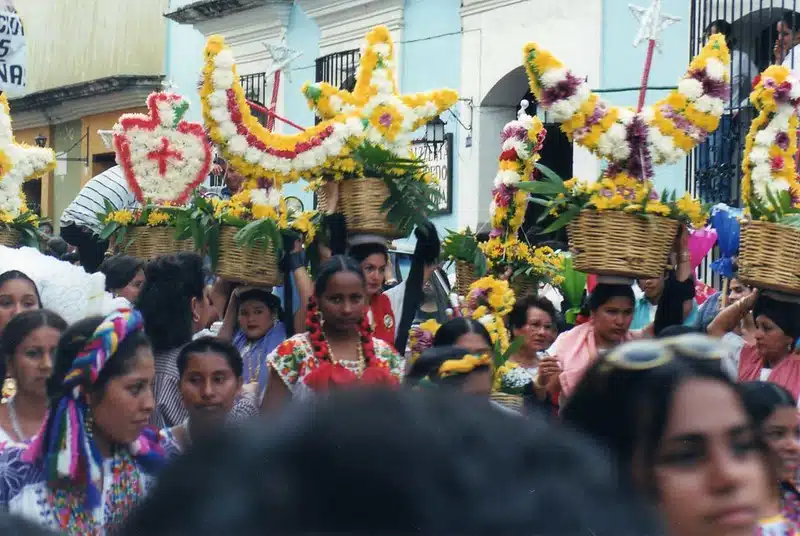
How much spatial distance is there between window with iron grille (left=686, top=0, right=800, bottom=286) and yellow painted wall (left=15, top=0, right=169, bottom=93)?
41.0ft

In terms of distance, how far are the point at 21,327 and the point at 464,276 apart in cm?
370

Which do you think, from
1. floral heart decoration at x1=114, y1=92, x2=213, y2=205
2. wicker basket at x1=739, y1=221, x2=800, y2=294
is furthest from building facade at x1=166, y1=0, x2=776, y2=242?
wicker basket at x1=739, y1=221, x2=800, y2=294

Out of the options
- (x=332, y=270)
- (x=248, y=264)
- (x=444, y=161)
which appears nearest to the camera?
(x=332, y=270)

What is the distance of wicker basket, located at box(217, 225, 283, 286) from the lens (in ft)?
21.2

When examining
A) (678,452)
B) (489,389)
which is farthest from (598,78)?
(678,452)

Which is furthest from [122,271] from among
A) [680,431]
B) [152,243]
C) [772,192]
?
[680,431]

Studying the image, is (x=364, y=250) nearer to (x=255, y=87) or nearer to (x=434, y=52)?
(x=434, y=52)

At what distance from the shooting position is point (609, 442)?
228 centimetres

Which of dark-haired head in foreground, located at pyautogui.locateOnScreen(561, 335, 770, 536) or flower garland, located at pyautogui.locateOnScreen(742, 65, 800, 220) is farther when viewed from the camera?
flower garland, located at pyautogui.locateOnScreen(742, 65, 800, 220)

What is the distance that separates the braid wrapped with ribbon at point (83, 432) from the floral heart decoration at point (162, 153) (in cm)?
436

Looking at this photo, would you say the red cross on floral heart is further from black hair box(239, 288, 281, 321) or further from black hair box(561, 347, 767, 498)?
black hair box(561, 347, 767, 498)

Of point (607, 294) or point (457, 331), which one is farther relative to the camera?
point (607, 294)

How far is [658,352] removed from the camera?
2373mm

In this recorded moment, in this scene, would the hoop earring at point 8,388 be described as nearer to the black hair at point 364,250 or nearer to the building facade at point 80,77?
the black hair at point 364,250
